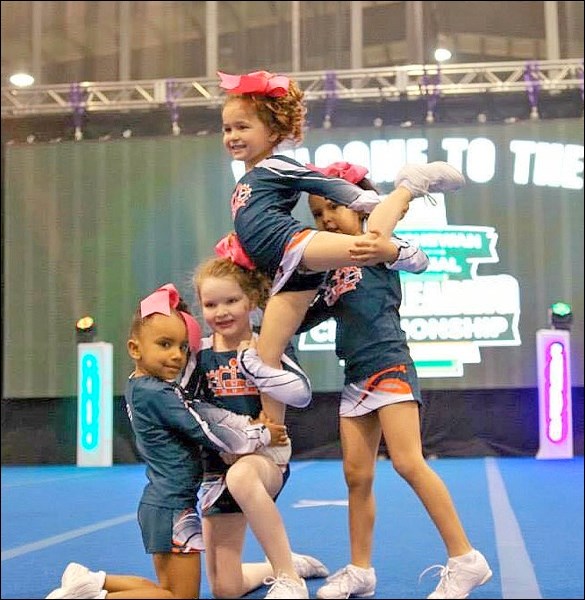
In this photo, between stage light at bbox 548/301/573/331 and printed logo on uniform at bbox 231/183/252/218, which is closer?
printed logo on uniform at bbox 231/183/252/218

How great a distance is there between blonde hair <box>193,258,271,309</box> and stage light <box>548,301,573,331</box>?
4.05m

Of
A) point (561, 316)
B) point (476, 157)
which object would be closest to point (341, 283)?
point (561, 316)

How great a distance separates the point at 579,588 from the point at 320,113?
179 inches

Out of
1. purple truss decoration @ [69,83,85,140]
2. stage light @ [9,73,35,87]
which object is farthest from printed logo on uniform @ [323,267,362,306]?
stage light @ [9,73,35,87]

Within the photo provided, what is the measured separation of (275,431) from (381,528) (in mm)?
1256

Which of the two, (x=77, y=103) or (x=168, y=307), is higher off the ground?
(x=77, y=103)

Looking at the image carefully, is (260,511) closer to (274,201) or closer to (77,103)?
(274,201)

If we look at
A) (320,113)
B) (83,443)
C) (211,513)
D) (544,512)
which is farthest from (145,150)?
(211,513)

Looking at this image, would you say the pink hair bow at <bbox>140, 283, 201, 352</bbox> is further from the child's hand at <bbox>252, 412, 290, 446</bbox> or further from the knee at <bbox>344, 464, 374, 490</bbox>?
the knee at <bbox>344, 464, 374, 490</bbox>

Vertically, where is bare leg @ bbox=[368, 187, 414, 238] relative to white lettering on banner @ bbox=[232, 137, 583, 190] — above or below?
below

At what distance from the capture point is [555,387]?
18.0 ft

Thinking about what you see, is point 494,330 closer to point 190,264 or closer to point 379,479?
point 379,479

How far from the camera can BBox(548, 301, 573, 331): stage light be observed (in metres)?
5.50

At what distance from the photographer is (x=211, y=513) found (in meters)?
1.85
